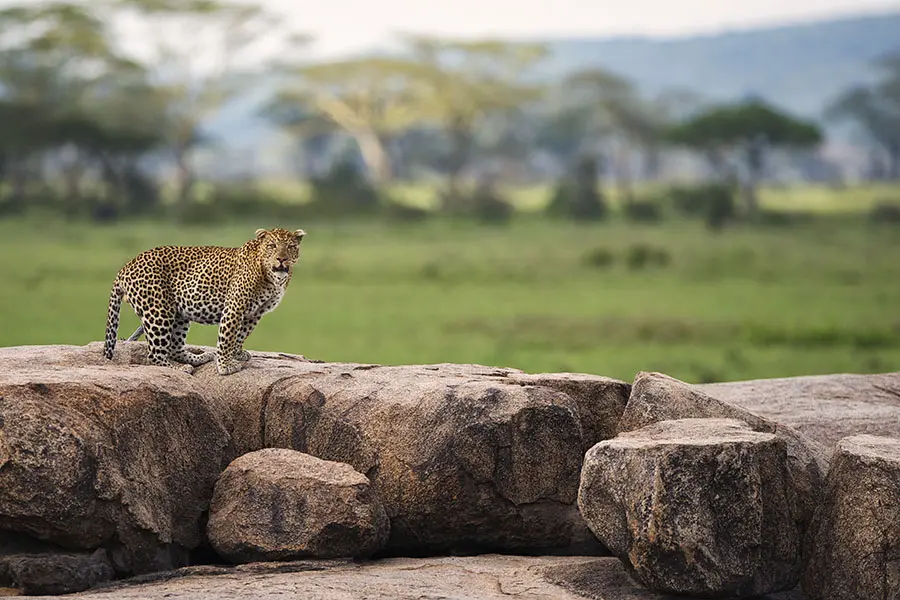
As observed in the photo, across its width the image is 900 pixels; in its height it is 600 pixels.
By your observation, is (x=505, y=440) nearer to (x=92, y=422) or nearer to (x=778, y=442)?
(x=778, y=442)

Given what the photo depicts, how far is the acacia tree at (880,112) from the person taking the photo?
242 feet

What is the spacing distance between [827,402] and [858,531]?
260 centimetres

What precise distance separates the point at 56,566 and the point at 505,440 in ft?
7.80

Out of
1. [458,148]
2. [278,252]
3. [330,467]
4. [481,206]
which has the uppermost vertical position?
[458,148]

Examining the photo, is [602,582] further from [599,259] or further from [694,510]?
[599,259]

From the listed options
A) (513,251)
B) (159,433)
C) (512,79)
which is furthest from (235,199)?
(159,433)

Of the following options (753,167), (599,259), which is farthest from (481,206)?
(599,259)

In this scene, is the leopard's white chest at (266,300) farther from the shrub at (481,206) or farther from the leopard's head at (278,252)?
the shrub at (481,206)

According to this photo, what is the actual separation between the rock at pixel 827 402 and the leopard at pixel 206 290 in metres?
2.82

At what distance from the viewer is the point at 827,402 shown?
978cm

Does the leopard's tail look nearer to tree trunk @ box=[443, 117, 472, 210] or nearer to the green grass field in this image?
the green grass field

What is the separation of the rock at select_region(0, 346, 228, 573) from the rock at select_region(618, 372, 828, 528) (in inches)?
88.4

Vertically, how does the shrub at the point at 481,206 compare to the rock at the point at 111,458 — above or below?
above

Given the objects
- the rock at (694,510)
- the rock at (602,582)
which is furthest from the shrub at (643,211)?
the rock at (694,510)
